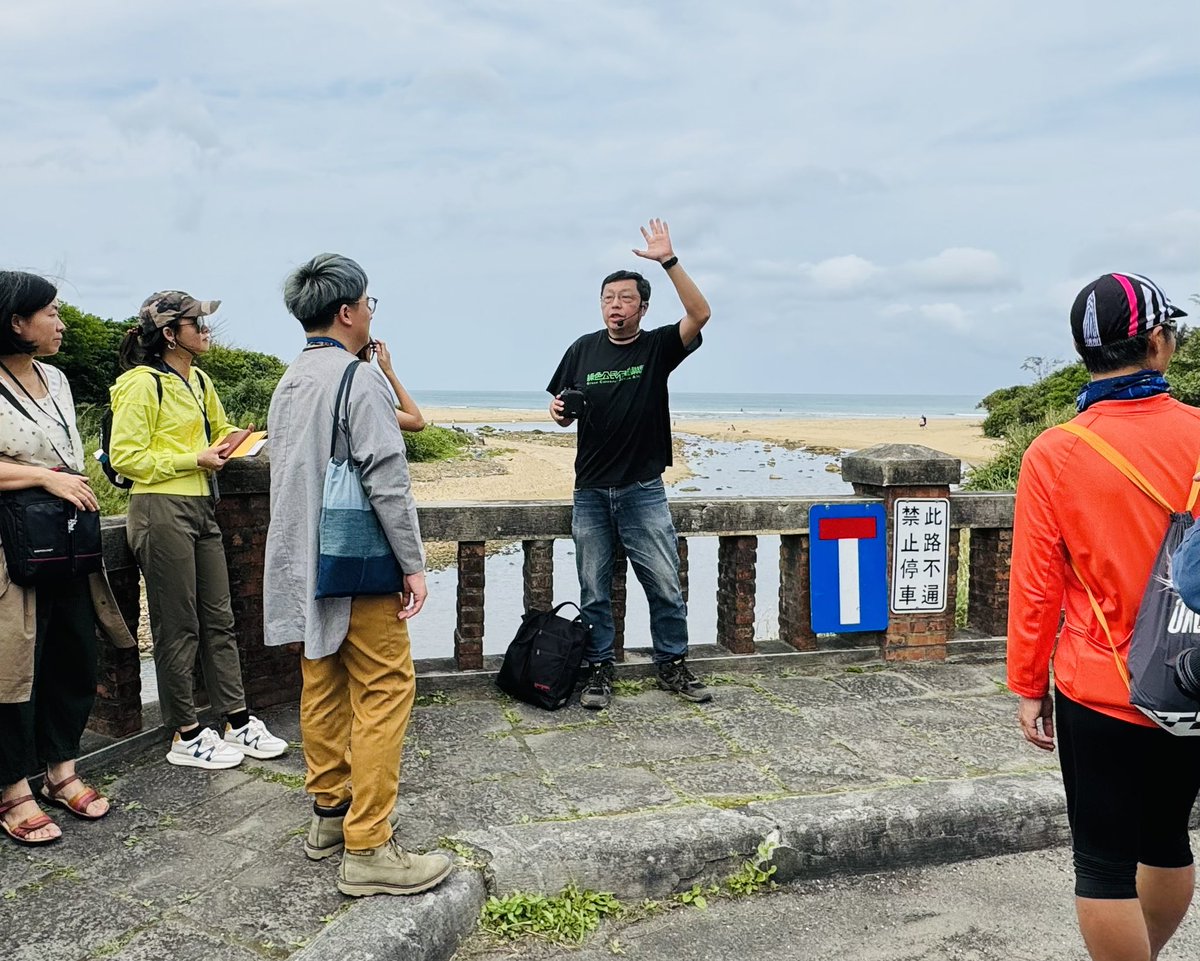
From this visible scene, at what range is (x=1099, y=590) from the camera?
2584 millimetres

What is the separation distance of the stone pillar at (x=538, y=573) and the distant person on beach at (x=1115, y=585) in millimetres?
3290

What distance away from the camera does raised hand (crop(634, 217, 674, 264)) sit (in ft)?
16.4

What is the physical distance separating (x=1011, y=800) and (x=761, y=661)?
2.02m

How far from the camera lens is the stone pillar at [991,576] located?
21.0ft

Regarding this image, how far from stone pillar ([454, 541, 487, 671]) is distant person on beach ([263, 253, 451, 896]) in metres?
2.02

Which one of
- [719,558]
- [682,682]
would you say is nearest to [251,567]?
[682,682]

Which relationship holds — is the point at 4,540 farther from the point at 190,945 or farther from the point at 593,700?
the point at 593,700

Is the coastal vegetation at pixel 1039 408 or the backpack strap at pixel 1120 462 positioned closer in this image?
the backpack strap at pixel 1120 462

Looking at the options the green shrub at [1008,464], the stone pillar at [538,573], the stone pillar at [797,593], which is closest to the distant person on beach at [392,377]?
the stone pillar at [538,573]

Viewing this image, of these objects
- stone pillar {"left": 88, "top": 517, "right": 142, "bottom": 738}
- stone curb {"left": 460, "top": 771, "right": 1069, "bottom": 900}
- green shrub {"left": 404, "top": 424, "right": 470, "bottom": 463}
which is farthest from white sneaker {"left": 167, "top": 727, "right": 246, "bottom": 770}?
green shrub {"left": 404, "top": 424, "right": 470, "bottom": 463}

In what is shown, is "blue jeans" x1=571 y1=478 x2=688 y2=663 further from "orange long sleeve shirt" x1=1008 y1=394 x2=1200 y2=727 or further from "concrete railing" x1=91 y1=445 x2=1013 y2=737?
"orange long sleeve shirt" x1=1008 y1=394 x2=1200 y2=727

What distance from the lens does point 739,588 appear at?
6.05 m

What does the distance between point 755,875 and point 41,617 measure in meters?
2.81

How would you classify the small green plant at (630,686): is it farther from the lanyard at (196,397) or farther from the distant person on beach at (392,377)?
the lanyard at (196,397)
